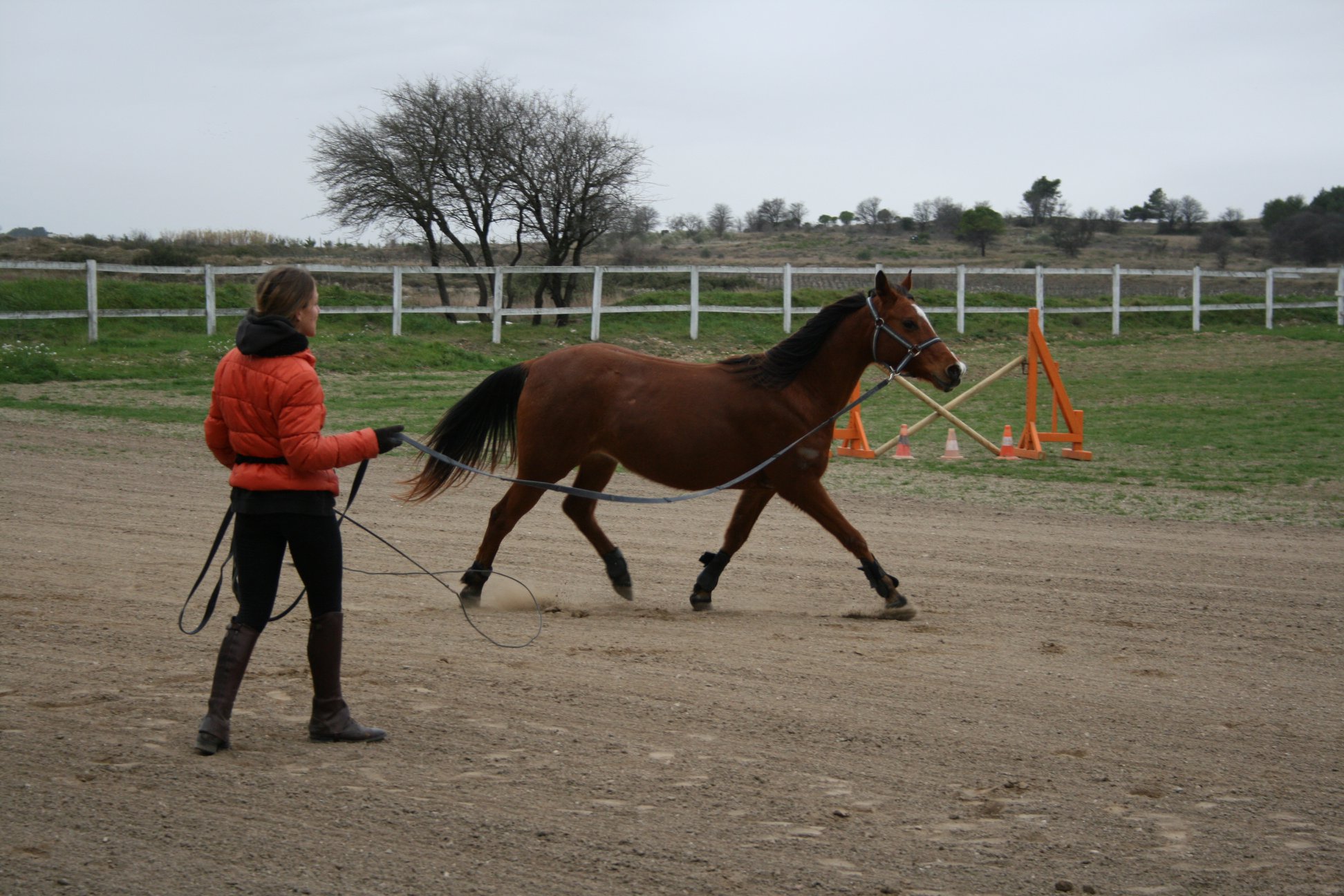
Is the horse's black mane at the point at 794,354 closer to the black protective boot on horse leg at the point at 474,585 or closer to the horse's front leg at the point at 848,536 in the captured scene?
the horse's front leg at the point at 848,536

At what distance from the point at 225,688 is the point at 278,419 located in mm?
1054

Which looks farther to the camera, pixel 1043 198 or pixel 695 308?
pixel 1043 198

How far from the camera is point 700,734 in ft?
14.5

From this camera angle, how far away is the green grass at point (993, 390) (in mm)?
11484

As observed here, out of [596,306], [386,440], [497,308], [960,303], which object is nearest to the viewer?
[386,440]

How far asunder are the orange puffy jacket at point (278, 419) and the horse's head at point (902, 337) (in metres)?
3.83

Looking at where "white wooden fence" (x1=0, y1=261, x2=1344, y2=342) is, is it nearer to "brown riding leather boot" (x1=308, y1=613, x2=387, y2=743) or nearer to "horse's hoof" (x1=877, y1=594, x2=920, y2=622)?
"horse's hoof" (x1=877, y1=594, x2=920, y2=622)

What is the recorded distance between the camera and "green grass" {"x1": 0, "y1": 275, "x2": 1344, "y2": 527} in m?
11.5

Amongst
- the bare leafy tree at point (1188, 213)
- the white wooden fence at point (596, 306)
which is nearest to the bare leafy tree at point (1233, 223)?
the bare leafy tree at point (1188, 213)

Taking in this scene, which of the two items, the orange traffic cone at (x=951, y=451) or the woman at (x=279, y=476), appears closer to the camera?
the woman at (x=279, y=476)

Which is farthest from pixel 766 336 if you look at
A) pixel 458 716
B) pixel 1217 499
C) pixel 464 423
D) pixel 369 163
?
pixel 458 716

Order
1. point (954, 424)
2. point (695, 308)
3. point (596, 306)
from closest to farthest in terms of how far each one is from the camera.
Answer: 1. point (954, 424)
2. point (596, 306)
3. point (695, 308)

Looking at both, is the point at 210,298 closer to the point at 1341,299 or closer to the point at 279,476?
the point at 279,476

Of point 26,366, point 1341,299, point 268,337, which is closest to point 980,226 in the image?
point 1341,299
